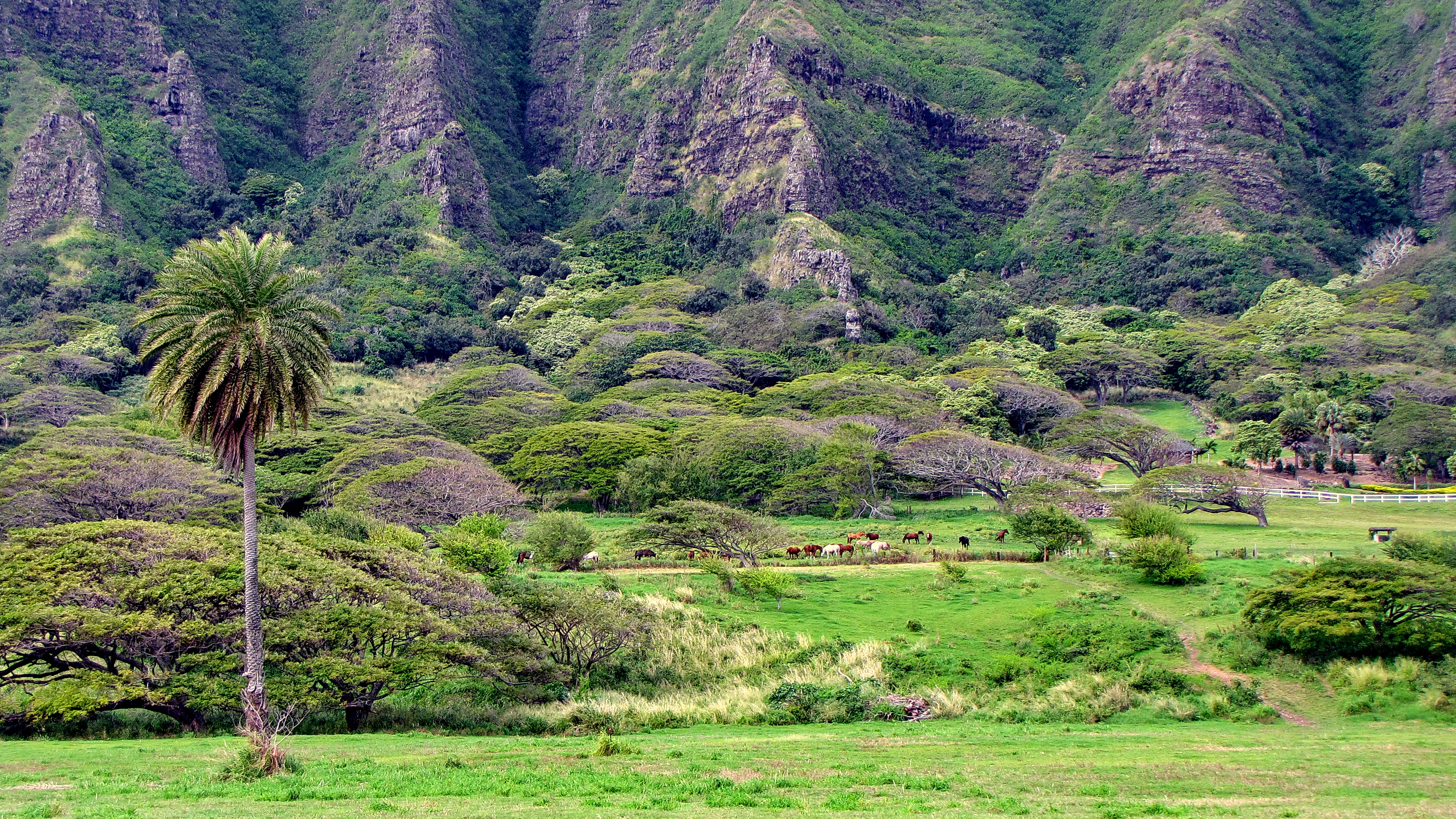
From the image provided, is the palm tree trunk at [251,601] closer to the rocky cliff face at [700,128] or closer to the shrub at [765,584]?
the shrub at [765,584]

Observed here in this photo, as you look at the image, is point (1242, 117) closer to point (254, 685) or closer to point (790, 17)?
point (790, 17)

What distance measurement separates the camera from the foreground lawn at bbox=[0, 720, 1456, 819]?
15727mm

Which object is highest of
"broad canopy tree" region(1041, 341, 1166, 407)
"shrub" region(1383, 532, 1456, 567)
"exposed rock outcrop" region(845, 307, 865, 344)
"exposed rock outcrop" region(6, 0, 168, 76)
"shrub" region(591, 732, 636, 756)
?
"exposed rock outcrop" region(6, 0, 168, 76)

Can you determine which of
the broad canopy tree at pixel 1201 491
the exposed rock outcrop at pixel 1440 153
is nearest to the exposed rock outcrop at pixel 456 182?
the broad canopy tree at pixel 1201 491

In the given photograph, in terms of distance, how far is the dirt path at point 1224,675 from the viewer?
2739cm

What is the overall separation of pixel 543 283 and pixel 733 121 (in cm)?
3886

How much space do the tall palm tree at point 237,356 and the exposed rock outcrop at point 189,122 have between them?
474ft

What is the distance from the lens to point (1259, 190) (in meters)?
148

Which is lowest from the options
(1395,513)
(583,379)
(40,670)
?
(40,670)

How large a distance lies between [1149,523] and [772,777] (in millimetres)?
30839

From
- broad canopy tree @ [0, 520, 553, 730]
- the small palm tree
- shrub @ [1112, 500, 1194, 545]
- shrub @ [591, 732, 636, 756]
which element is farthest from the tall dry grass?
the small palm tree

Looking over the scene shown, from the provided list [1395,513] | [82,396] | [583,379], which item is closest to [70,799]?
[1395,513]

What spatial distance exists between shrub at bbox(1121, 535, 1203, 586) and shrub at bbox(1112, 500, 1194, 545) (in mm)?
1987

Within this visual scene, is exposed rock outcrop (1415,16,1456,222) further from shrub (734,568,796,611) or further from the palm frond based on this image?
the palm frond
